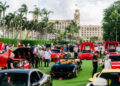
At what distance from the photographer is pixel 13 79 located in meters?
6.32

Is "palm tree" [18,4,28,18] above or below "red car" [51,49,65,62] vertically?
above

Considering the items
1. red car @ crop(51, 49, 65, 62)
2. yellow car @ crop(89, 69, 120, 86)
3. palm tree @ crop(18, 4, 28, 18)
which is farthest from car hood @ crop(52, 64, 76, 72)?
palm tree @ crop(18, 4, 28, 18)

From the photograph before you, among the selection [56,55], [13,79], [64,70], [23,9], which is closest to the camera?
[13,79]

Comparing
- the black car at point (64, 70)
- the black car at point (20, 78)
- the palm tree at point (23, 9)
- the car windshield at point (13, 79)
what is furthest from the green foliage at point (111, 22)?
the car windshield at point (13, 79)

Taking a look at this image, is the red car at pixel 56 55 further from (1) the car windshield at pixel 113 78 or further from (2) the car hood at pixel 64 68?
(1) the car windshield at pixel 113 78

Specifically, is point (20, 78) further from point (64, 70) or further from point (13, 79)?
point (64, 70)

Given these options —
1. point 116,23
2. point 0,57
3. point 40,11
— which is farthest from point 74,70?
point 40,11

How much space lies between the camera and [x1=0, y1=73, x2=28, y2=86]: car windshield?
243 inches

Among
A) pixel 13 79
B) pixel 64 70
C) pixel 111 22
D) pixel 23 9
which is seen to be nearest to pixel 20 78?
pixel 13 79

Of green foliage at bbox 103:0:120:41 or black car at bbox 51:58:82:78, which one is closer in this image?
black car at bbox 51:58:82:78

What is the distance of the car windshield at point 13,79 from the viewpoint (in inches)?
243

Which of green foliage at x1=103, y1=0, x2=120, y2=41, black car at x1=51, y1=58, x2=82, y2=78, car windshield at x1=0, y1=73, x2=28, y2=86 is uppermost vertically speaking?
green foliage at x1=103, y1=0, x2=120, y2=41

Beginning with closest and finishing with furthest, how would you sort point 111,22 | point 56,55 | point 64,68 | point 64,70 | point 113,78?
1. point 113,78
2. point 64,70
3. point 64,68
4. point 56,55
5. point 111,22

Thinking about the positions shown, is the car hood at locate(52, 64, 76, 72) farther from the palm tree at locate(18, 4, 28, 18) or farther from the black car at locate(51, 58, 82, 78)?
the palm tree at locate(18, 4, 28, 18)
